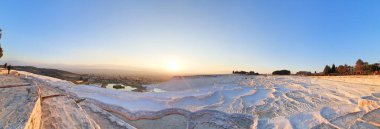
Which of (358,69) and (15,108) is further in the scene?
(358,69)

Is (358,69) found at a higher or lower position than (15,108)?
higher

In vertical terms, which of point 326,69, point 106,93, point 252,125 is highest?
point 326,69

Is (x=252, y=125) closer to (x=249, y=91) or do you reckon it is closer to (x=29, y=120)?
(x=249, y=91)

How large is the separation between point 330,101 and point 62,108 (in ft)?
34.3

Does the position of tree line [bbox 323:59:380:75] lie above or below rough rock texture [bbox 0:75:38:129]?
above

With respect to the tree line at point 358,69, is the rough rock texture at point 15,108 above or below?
below

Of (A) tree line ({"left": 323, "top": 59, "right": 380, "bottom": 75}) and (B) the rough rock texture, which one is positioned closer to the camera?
(B) the rough rock texture

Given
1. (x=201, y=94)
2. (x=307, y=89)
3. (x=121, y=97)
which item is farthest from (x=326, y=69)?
(x=121, y=97)

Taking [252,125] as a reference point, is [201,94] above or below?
above

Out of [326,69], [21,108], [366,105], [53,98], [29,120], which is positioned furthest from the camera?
[326,69]

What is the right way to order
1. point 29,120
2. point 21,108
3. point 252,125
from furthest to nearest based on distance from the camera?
1. point 252,125
2. point 21,108
3. point 29,120

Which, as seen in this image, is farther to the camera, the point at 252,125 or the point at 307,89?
the point at 307,89

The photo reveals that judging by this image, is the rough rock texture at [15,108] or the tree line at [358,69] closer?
the rough rock texture at [15,108]

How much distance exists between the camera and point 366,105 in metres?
8.66
